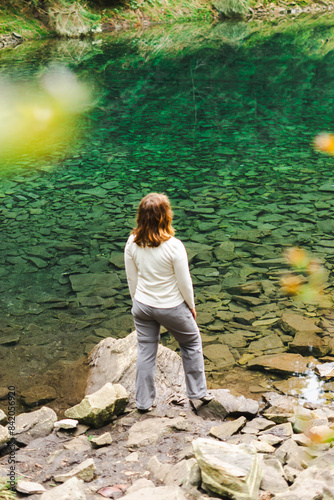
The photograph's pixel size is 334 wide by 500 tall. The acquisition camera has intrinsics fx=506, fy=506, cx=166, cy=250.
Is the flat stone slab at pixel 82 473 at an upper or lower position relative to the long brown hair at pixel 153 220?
lower

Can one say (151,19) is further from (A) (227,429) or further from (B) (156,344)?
(A) (227,429)

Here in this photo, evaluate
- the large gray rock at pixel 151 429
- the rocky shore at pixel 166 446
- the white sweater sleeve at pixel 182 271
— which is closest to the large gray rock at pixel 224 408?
the rocky shore at pixel 166 446

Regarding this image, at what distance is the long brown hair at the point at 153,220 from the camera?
3.86m

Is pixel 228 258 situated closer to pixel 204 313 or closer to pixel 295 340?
pixel 204 313

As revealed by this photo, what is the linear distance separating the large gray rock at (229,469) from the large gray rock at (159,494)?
0.19 m

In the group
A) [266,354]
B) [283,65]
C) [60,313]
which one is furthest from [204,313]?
[283,65]

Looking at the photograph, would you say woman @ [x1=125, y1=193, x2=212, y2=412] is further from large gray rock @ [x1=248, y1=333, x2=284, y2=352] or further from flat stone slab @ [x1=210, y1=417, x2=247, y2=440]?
large gray rock @ [x1=248, y1=333, x2=284, y2=352]

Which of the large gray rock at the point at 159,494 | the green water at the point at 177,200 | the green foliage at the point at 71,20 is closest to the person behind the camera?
the large gray rock at the point at 159,494

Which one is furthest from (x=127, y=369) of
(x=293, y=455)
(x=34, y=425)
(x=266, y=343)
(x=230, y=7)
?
(x=230, y=7)

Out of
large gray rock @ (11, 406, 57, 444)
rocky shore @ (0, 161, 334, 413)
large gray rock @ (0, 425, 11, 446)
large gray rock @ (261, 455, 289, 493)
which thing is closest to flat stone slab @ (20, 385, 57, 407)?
rocky shore @ (0, 161, 334, 413)

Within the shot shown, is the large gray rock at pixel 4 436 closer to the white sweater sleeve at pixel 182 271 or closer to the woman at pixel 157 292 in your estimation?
the woman at pixel 157 292

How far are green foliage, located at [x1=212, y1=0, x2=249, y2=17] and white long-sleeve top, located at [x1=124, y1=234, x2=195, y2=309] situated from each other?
42980 mm

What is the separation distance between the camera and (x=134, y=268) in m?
4.20

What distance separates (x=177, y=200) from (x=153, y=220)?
6.66 metres
